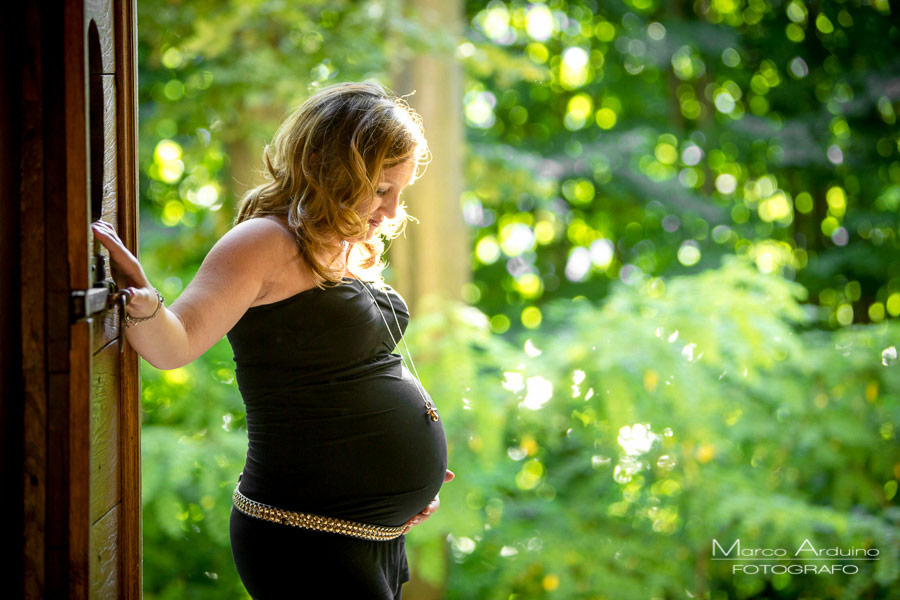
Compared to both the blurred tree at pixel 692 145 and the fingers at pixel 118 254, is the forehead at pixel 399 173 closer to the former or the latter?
the fingers at pixel 118 254

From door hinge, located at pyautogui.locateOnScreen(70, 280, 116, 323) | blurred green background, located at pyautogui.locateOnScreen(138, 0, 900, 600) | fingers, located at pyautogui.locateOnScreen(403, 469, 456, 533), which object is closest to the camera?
door hinge, located at pyautogui.locateOnScreen(70, 280, 116, 323)

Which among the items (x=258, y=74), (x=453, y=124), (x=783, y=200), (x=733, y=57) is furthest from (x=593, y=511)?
(x=733, y=57)

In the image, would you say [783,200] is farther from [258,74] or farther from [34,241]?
[34,241]

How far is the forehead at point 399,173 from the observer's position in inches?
46.2

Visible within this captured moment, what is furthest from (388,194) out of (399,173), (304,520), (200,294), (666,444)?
(666,444)

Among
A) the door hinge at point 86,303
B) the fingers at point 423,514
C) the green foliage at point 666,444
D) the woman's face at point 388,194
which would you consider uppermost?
the woman's face at point 388,194

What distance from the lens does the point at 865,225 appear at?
516 cm

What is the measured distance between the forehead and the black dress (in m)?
0.18

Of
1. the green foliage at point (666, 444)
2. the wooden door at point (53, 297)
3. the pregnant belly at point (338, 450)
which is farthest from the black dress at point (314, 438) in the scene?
the green foliage at point (666, 444)

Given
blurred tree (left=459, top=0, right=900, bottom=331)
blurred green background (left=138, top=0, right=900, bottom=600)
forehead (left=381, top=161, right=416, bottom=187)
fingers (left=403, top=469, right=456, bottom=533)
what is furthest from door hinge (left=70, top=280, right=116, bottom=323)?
blurred tree (left=459, top=0, right=900, bottom=331)

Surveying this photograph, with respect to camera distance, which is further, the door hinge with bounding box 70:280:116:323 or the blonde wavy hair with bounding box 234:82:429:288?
the blonde wavy hair with bounding box 234:82:429:288

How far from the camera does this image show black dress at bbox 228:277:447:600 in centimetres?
110

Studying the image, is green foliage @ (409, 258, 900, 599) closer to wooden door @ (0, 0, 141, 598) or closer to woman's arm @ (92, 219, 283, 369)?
woman's arm @ (92, 219, 283, 369)

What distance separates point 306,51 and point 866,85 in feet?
12.4
